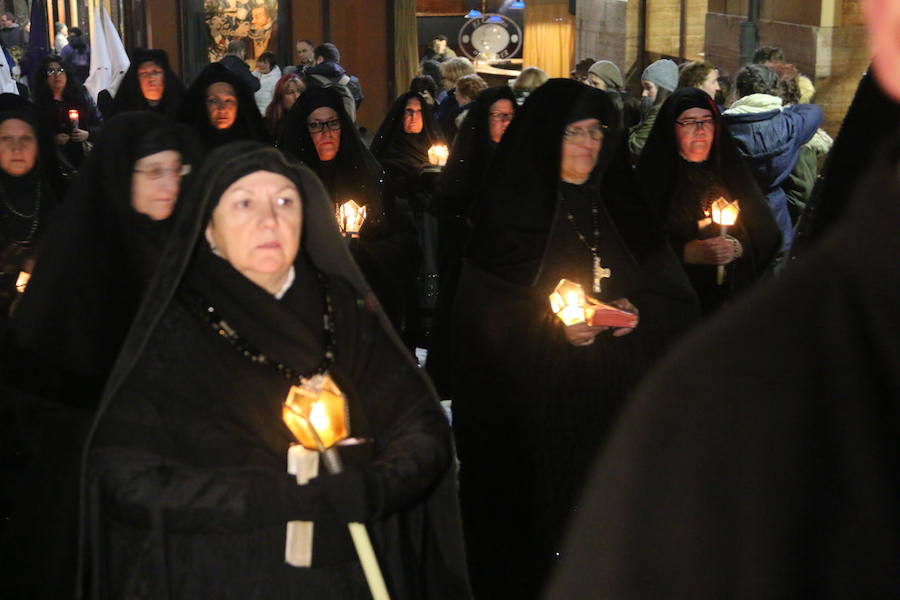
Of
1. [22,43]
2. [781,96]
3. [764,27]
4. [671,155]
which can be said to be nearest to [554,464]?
[671,155]

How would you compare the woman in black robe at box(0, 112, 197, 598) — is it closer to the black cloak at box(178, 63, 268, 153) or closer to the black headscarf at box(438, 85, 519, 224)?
the black cloak at box(178, 63, 268, 153)

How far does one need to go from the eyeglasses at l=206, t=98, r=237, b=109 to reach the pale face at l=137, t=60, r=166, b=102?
2320mm

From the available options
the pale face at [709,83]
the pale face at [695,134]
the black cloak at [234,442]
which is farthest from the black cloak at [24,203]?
the pale face at [709,83]

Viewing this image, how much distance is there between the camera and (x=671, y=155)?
25.3 feet

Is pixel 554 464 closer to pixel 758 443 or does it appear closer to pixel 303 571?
pixel 303 571

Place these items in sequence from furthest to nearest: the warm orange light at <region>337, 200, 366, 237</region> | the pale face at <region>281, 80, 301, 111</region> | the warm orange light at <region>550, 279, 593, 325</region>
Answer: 1. the pale face at <region>281, 80, 301, 111</region>
2. the warm orange light at <region>337, 200, 366, 237</region>
3. the warm orange light at <region>550, 279, 593, 325</region>

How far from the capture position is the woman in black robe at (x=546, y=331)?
20.1 ft

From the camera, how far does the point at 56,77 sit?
13.9m

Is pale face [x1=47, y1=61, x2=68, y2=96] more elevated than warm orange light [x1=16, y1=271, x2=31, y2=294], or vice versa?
pale face [x1=47, y1=61, x2=68, y2=96]

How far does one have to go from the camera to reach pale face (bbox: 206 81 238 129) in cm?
910

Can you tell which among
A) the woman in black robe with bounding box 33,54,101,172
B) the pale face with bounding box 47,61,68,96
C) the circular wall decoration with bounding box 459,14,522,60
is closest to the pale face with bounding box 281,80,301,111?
the woman in black robe with bounding box 33,54,101,172

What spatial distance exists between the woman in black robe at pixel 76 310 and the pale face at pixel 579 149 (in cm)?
173

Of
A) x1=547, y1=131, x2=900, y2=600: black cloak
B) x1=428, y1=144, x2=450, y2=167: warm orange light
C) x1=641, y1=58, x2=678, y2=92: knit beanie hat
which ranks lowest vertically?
x1=428, y1=144, x2=450, y2=167: warm orange light

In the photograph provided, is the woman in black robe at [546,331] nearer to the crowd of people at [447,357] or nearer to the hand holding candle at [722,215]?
the crowd of people at [447,357]
